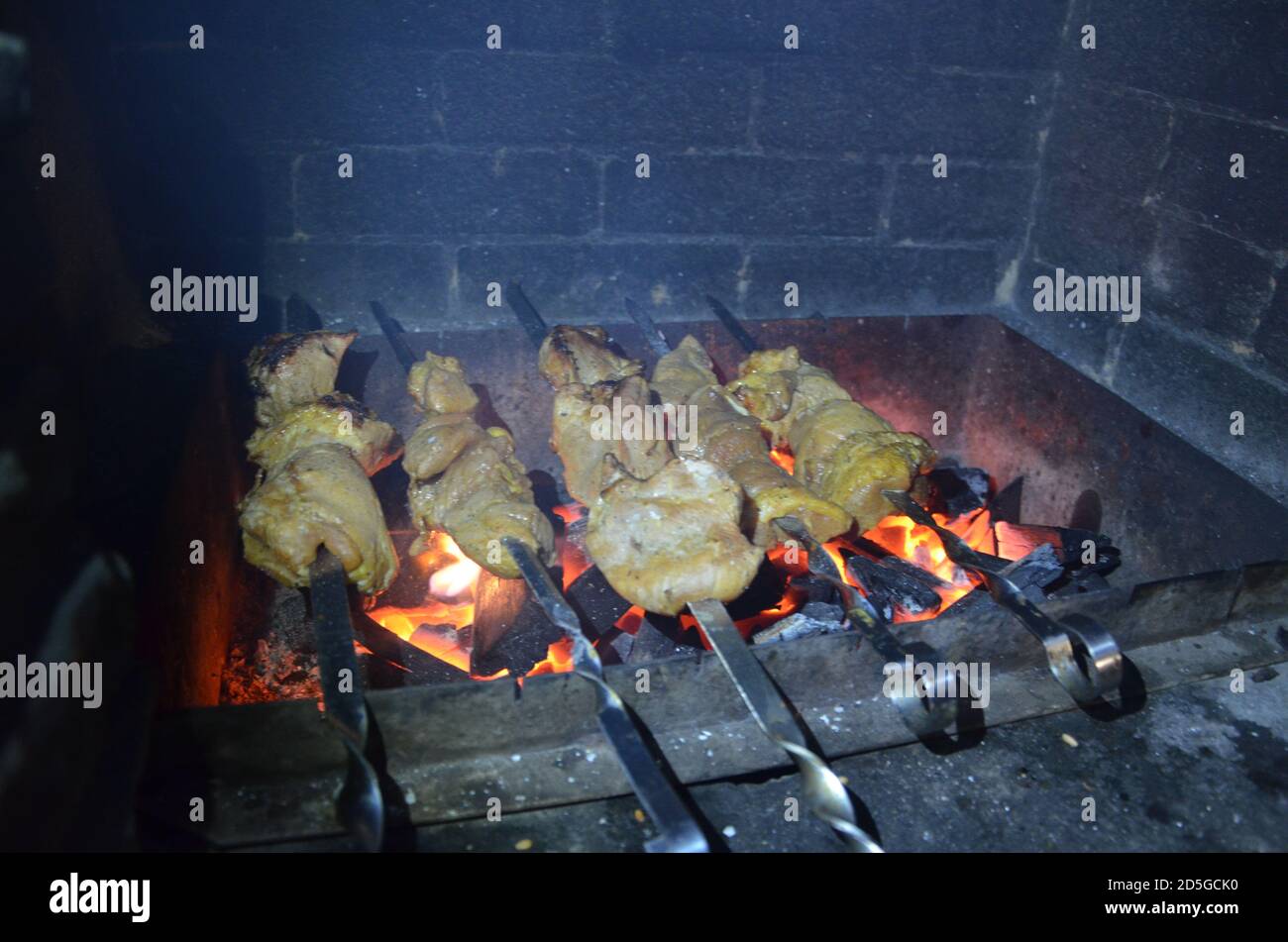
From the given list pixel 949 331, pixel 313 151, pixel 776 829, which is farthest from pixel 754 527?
pixel 313 151

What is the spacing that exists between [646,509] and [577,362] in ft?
4.40

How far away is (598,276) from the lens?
5113mm

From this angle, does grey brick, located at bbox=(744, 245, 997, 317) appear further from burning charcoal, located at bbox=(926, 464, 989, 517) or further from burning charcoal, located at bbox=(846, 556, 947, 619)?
burning charcoal, located at bbox=(846, 556, 947, 619)

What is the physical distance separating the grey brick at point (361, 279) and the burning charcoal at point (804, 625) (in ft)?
8.36

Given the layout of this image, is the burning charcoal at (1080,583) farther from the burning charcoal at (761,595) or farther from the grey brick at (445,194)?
the grey brick at (445,194)

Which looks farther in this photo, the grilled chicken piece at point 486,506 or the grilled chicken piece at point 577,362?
the grilled chicken piece at point 577,362

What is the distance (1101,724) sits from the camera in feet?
10.7

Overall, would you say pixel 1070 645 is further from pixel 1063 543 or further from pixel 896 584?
pixel 1063 543

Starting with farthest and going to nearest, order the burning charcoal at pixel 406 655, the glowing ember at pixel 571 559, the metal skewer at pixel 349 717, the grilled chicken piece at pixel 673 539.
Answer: the glowing ember at pixel 571 559 → the burning charcoal at pixel 406 655 → the grilled chicken piece at pixel 673 539 → the metal skewer at pixel 349 717

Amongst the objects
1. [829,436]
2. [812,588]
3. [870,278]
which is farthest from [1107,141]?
[812,588]

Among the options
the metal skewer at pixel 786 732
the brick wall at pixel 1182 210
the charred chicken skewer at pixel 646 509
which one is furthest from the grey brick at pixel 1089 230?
the metal skewer at pixel 786 732

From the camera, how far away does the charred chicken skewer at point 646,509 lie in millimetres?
3270
